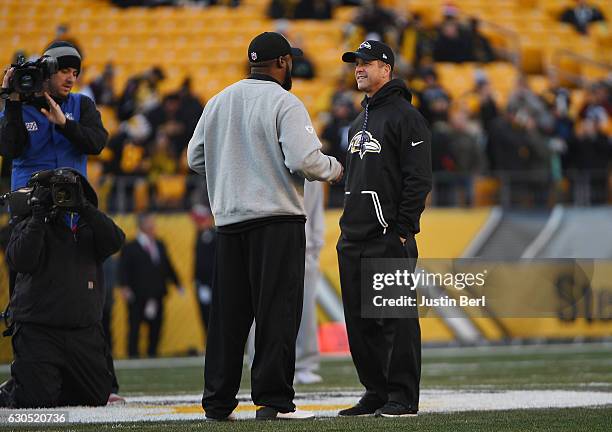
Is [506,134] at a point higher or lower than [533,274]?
higher

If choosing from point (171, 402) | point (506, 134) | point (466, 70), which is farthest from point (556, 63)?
point (171, 402)

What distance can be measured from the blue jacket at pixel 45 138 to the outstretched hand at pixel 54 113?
0.23 feet

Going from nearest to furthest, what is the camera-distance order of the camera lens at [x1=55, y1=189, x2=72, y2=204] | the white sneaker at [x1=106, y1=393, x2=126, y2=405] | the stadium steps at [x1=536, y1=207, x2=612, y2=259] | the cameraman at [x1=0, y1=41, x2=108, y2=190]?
the camera lens at [x1=55, y1=189, x2=72, y2=204]
the cameraman at [x1=0, y1=41, x2=108, y2=190]
the white sneaker at [x1=106, y1=393, x2=126, y2=405]
the stadium steps at [x1=536, y1=207, x2=612, y2=259]

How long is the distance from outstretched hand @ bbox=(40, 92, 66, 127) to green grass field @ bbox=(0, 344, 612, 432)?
213 cm

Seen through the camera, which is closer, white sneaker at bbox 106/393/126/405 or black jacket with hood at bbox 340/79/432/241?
black jacket with hood at bbox 340/79/432/241

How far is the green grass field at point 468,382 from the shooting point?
285 inches

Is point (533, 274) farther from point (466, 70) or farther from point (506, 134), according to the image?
point (466, 70)

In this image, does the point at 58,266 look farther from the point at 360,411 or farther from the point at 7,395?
the point at 360,411

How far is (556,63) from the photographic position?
25.8m

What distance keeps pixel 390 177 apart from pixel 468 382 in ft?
12.3

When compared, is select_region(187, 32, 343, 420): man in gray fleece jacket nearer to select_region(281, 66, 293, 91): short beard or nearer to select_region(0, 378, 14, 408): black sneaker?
select_region(281, 66, 293, 91): short beard

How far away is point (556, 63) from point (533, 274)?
967cm

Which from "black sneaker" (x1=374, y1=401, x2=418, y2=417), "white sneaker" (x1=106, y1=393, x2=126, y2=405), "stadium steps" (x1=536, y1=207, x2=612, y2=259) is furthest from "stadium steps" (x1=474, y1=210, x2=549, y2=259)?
"black sneaker" (x1=374, y1=401, x2=418, y2=417)

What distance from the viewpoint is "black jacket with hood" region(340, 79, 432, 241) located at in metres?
7.86
